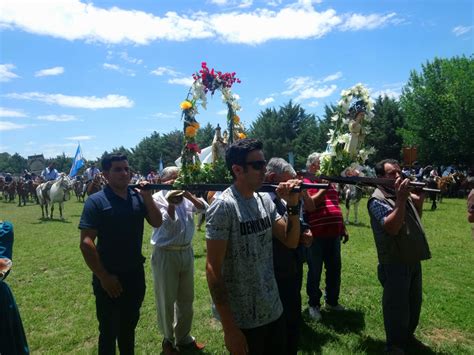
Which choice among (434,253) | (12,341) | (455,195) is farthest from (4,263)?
(455,195)

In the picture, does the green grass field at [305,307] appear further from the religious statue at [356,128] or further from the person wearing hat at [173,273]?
the religious statue at [356,128]

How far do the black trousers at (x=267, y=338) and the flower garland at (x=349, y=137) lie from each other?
2343mm

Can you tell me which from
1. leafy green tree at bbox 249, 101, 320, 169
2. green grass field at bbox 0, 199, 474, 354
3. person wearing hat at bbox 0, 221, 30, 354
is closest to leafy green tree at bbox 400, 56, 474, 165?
leafy green tree at bbox 249, 101, 320, 169

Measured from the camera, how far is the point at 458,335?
Answer: 4.86m

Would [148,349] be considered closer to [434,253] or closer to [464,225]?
[434,253]

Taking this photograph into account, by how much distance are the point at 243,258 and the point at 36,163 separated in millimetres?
39906

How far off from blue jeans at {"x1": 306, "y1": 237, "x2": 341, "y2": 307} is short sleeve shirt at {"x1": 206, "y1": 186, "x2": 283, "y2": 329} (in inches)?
118

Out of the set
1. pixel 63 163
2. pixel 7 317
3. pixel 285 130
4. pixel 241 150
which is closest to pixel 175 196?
pixel 241 150

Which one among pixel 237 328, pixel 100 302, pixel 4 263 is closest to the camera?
pixel 237 328

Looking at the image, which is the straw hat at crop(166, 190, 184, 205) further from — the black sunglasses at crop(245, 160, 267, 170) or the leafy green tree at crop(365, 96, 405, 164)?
the leafy green tree at crop(365, 96, 405, 164)

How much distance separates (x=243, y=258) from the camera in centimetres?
254

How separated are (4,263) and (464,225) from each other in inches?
564

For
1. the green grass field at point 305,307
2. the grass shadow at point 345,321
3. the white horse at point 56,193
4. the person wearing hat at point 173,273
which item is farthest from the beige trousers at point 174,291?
the white horse at point 56,193

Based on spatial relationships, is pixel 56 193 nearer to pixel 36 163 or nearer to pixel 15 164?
pixel 36 163
